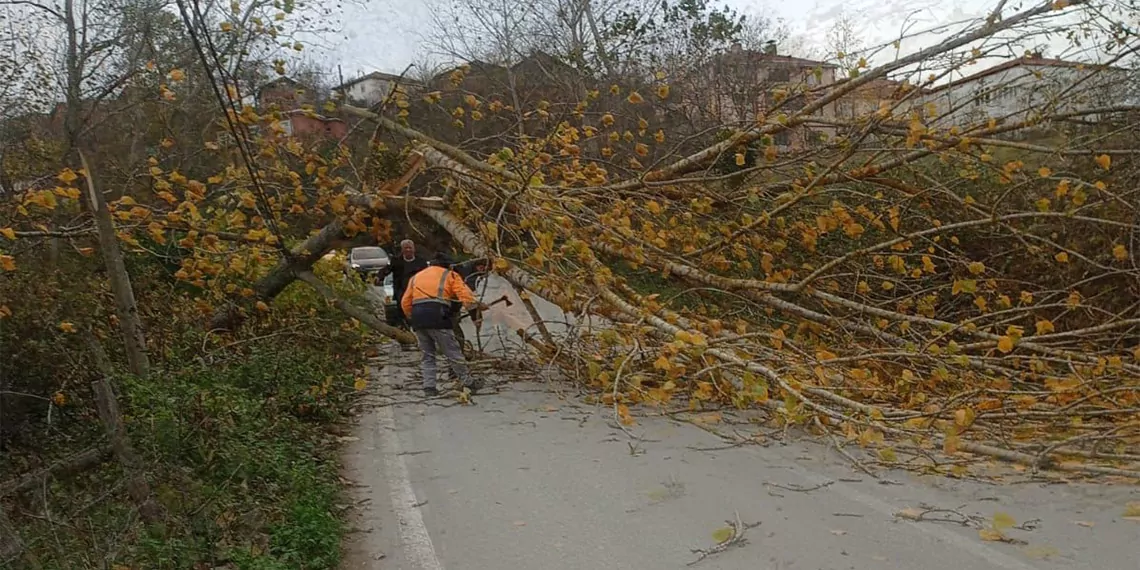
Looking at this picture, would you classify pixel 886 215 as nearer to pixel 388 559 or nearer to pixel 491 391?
pixel 491 391

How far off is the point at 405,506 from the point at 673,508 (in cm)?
164

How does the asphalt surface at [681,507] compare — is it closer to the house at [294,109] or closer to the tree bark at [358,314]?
the tree bark at [358,314]

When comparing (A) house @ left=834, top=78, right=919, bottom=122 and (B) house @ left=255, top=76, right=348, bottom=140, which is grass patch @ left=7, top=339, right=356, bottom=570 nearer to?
(B) house @ left=255, top=76, right=348, bottom=140

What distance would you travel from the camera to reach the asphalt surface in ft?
13.8

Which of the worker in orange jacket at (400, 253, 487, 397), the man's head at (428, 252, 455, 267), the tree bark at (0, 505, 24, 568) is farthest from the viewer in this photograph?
the man's head at (428, 252, 455, 267)

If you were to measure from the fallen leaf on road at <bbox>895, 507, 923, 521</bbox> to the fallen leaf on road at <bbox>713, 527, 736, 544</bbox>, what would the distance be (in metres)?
0.92

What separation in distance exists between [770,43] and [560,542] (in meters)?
20.4

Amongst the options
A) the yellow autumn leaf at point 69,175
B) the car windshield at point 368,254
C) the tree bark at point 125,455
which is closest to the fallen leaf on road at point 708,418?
the tree bark at point 125,455

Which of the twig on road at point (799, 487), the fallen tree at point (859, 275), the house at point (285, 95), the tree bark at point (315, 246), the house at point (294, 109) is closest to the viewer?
the twig on road at point (799, 487)

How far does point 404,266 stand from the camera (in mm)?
10898

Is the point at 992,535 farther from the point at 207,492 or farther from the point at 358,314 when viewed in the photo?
the point at 358,314

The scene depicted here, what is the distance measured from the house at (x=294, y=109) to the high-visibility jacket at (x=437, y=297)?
7.37ft

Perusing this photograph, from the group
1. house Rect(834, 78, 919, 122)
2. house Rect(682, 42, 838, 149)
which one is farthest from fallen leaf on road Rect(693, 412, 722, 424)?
house Rect(682, 42, 838, 149)

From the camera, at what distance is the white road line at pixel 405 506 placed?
175 inches
